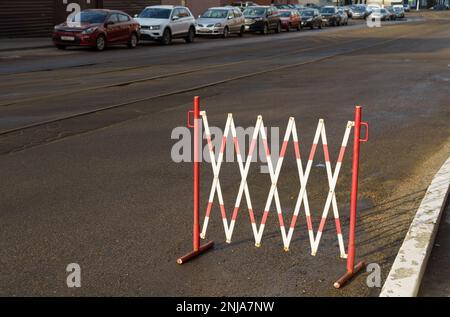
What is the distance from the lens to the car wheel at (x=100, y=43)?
1017 inches

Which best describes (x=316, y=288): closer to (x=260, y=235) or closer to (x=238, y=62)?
(x=260, y=235)

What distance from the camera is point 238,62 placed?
856 inches

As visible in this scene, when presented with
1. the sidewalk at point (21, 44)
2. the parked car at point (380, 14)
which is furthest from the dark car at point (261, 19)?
the parked car at point (380, 14)

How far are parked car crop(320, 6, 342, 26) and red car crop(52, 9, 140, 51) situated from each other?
30.4 metres

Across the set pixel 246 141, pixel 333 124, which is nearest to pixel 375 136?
pixel 333 124

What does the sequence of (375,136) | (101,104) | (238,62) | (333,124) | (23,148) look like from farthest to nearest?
(238,62) → (101,104) → (333,124) → (375,136) → (23,148)

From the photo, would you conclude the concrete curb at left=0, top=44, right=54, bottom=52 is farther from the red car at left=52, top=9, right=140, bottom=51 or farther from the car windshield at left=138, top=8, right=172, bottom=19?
the car windshield at left=138, top=8, right=172, bottom=19

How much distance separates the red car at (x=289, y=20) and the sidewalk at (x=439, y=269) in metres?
40.4

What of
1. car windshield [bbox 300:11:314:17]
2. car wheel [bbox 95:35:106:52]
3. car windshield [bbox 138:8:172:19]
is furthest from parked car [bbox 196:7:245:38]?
car windshield [bbox 300:11:314:17]

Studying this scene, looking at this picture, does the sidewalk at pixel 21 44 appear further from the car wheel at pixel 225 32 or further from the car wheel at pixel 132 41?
the car wheel at pixel 225 32

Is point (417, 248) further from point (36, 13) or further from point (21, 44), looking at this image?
point (36, 13)

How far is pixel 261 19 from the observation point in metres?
40.9

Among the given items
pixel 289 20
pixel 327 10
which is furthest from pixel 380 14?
pixel 289 20

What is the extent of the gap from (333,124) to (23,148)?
198 inches
